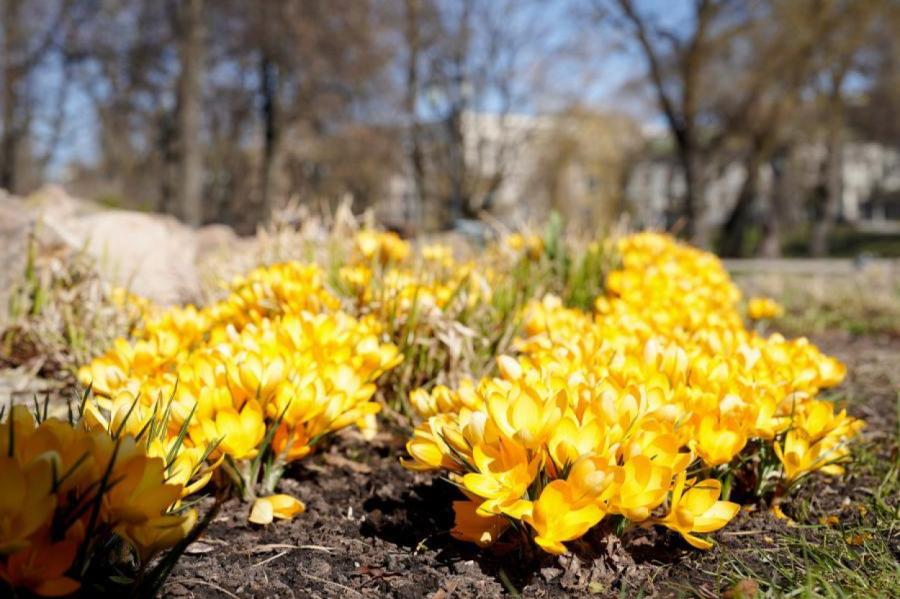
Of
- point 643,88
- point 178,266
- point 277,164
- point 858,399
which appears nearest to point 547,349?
point 858,399

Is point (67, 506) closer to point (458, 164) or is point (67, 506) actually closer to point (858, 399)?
point (858, 399)

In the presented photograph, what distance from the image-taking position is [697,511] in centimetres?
143

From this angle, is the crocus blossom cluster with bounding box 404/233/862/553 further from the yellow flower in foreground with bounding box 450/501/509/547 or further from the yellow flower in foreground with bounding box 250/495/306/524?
the yellow flower in foreground with bounding box 250/495/306/524

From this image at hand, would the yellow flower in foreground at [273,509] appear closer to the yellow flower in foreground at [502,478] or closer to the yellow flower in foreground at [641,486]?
the yellow flower in foreground at [502,478]

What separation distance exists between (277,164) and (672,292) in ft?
52.6

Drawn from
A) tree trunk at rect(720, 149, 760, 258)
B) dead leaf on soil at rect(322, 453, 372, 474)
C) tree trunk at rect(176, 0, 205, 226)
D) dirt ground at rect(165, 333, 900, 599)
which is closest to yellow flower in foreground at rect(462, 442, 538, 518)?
dirt ground at rect(165, 333, 900, 599)

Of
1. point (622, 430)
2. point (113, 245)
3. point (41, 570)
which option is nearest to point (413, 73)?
point (113, 245)

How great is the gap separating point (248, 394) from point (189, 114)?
10608 millimetres

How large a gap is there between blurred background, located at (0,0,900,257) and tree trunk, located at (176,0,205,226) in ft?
0.11

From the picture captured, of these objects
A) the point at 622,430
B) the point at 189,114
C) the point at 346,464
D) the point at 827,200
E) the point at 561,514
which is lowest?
the point at 346,464

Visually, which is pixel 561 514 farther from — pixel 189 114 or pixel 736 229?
pixel 736 229

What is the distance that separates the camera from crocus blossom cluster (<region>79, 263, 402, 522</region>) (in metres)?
1.50

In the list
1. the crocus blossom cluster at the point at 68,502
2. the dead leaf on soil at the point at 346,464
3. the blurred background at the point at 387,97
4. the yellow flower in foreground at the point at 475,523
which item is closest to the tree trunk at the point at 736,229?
the blurred background at the point at 387,97

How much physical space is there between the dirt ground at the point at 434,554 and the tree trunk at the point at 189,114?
997 cm
